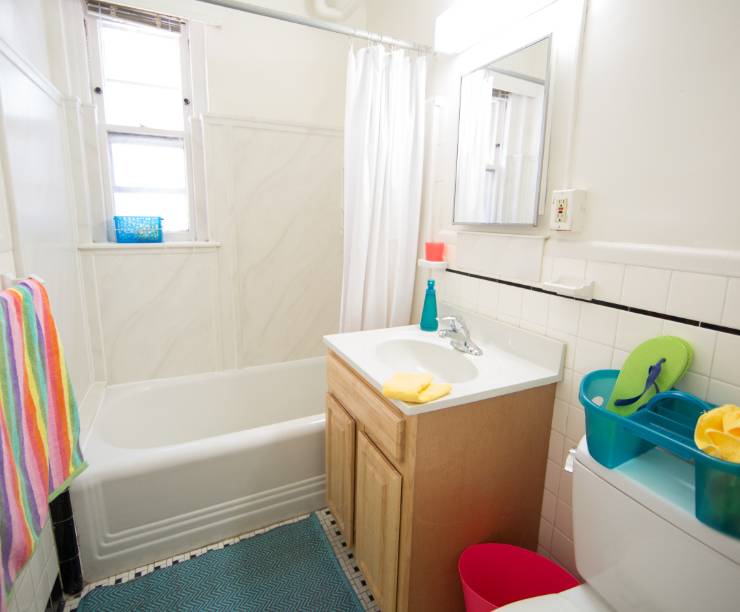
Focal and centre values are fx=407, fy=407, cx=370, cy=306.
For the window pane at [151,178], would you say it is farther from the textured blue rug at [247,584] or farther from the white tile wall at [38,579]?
the textured blue rug at [247,584]

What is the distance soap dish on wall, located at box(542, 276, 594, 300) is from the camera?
1138 mm

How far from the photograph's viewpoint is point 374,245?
1781 millimetres

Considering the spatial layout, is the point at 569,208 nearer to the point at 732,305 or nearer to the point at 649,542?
the point at 732,305

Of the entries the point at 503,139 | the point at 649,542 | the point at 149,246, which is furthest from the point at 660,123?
the point at 149,246

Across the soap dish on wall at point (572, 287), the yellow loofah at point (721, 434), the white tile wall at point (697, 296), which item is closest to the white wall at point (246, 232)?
the soap dish on wall at point (572, 287)

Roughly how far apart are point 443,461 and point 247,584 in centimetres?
91

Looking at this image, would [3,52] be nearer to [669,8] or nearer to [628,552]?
[669,8]

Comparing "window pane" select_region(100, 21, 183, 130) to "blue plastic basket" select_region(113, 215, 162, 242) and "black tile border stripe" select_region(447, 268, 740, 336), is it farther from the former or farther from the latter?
"black tile border stripe" select_region(447, 268, 740, 336)

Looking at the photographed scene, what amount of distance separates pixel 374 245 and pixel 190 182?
3.73ft

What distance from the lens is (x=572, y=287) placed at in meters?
1.15

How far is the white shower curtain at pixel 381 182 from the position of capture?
1646mm

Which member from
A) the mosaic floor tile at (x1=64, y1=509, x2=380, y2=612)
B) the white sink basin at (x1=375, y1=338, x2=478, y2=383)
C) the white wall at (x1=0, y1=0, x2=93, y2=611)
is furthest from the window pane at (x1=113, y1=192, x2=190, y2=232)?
the mosaic floor tile at (x1=64, y1=509, x2=380, y2=612)

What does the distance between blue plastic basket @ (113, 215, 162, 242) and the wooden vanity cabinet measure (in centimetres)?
138

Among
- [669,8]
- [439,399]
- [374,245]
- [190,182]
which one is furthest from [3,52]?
[669,8]
